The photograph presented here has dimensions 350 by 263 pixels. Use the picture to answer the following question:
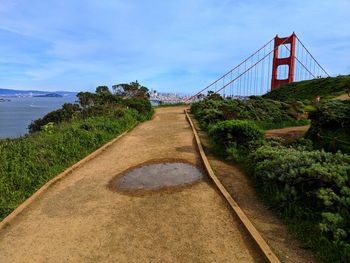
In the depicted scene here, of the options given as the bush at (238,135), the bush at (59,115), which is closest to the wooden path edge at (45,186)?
the bush at (238,135)

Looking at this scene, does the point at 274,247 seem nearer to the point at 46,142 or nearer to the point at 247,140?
the point at 247,140

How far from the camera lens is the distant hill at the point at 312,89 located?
22483mm

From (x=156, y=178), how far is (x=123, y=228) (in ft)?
6.57

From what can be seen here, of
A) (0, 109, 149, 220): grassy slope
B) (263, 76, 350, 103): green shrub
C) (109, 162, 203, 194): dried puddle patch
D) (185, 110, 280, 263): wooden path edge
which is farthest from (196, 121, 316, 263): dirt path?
(263, 76, 350, 103): green shrub

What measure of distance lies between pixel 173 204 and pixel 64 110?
50.7 ft

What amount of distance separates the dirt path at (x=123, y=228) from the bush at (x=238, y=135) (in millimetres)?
1882

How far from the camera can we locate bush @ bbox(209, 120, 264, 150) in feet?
23.5

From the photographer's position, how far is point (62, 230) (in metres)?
4.17

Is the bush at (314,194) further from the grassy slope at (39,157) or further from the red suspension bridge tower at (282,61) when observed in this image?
the red suspension bridge tower at (282,61)

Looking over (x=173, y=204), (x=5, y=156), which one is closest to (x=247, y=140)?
(x=173, y=204)

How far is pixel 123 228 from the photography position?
4.10 metres

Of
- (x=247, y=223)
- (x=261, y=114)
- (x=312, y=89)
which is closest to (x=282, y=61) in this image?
(x=312, y=89)

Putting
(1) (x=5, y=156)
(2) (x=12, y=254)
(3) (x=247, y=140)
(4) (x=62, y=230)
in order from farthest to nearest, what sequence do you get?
(3) (x=247, y=140), (1) (x=5, y=156), (4) (x=62, y=230), (2) (x=12, y=254)

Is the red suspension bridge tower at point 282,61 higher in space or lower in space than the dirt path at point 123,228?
higher
